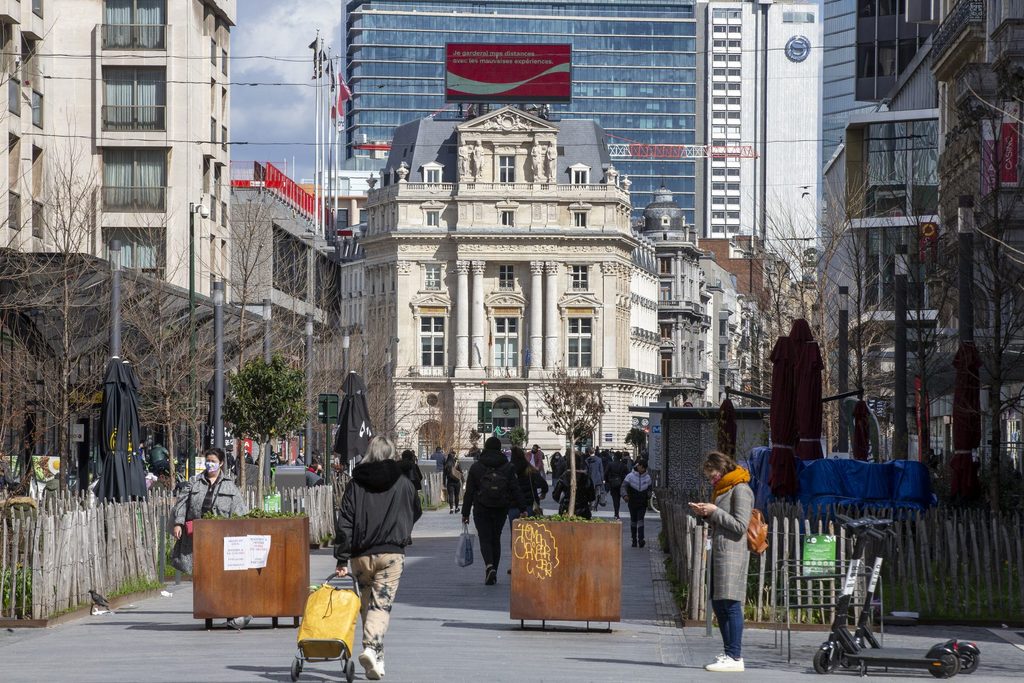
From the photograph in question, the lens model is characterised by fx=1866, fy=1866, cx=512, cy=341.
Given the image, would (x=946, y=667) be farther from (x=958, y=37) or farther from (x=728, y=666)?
(x=958, y=37)

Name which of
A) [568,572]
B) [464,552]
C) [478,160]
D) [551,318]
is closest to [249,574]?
[568,572]

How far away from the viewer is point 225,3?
62031 millimetres

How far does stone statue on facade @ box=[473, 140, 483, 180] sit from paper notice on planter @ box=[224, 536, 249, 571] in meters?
107

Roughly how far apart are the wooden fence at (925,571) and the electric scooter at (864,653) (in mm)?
3108

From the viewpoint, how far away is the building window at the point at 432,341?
4998 inches

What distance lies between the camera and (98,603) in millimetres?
18125

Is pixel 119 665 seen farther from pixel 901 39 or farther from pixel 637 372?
pixel 637 372

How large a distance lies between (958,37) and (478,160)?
76.2 metres

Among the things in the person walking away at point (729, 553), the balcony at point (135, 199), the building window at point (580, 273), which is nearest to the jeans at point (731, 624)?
the person walking away at point (729, 553)

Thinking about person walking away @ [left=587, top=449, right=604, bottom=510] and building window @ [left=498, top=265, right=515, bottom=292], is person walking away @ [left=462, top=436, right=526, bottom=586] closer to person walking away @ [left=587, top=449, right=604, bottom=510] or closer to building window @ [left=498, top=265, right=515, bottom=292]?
person walking away @ [left=587, top=449, right=604, bottom=510]

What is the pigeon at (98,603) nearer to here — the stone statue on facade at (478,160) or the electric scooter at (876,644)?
the electric scooter at (876,644)

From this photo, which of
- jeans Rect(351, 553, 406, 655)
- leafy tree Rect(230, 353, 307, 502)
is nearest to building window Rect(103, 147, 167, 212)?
leafy tree Rect(230, 353, 307, 502)

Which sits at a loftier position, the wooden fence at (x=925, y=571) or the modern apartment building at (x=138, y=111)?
the modern apartment building at (x=138, y=111)

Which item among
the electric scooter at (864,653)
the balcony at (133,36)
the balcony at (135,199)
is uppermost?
the balcony at (133,36)
